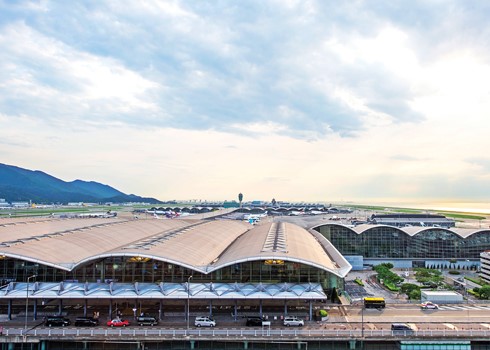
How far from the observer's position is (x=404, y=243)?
70.5 meters

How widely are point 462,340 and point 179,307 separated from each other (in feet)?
77.6

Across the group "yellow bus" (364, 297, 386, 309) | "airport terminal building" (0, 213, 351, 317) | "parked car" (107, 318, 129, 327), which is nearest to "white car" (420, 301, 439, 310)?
"yellow bus" (364, 297, 386, 309)

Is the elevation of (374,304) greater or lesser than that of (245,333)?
greater

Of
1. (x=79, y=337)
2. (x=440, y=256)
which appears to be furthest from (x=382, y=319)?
(x=440, y=256)

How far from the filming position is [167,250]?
131 feet

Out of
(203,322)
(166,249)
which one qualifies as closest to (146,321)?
(203,322)

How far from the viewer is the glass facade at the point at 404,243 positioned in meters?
68.5

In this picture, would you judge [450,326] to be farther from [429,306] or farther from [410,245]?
[410,245]

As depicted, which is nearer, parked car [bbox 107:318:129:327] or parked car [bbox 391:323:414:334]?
parked car [bbox 391:323:414:334]

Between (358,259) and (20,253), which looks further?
(358,259)

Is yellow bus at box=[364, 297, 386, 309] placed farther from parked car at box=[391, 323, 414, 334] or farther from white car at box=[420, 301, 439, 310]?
parked car at box=[391, 323, 414, 334]

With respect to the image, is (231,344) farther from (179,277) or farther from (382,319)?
(382,319)

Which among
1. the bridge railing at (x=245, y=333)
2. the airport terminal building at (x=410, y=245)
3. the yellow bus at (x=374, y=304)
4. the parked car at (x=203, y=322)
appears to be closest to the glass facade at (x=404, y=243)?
the airport terminal building at (x=410, y=245)

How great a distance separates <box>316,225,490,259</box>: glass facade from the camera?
68.5 m
